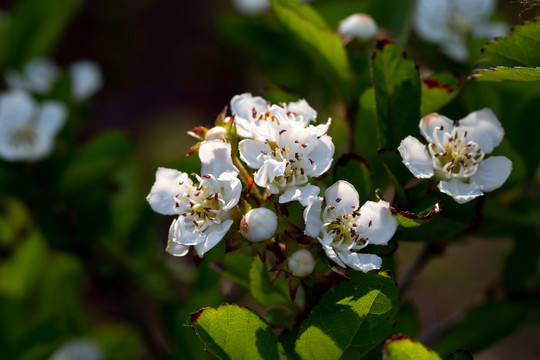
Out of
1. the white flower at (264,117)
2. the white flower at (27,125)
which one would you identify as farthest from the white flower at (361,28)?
the white flower at (27,125)

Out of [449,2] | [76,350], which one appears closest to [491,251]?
[449,2]

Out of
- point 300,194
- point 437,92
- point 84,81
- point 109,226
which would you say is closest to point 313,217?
point 300,194

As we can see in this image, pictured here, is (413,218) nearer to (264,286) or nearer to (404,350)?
(404,350)

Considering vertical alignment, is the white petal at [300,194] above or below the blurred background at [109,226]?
above

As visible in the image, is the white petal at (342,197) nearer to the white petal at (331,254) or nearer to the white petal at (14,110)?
the white petal at (331,254)

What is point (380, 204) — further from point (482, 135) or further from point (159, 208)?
point (159, 208)

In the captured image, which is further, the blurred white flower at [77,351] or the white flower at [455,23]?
the blurred white flower at [77,351]
